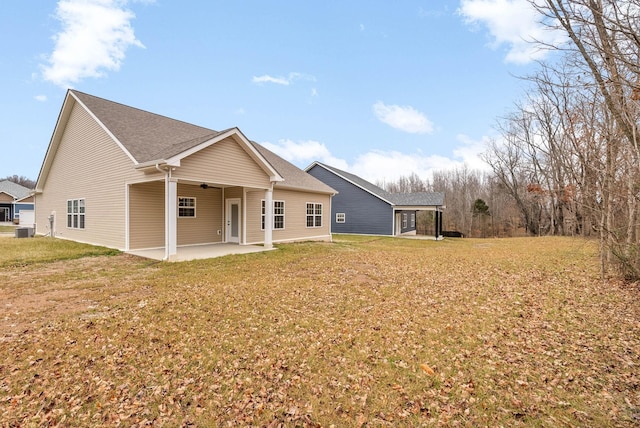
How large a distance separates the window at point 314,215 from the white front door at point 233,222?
467 cm

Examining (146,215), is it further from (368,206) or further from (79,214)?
(368,206)

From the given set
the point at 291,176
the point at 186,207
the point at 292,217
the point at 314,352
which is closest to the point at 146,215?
the point at 186,207

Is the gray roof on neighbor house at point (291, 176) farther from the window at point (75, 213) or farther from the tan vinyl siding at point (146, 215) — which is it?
the window at point (75, 213)

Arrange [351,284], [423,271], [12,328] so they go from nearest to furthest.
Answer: [12,328] → [351,284] → [423,271]

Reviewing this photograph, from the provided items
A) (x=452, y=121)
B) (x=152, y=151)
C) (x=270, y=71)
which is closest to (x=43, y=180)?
(x=152, y=151)

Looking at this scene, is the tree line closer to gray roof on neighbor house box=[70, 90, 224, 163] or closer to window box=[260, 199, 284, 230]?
gray roof on neighbor house box=[70, 90, 224, 163]

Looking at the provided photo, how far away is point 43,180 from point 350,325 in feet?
69.6

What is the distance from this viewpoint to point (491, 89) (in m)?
13.9

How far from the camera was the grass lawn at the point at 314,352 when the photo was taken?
3043mm

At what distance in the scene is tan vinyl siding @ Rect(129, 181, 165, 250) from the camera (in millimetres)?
11867

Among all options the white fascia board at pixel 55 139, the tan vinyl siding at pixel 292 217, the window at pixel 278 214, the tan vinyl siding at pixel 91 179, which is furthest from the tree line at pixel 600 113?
the white fascia board at pixel 55 139

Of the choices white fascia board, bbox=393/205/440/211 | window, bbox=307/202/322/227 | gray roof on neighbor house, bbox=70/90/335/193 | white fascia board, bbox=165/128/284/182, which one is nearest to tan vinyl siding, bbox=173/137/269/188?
white fascia board, bbox=165/128/284/182

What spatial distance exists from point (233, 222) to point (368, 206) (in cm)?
1330

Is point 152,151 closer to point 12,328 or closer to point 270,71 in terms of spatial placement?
point 12,328
